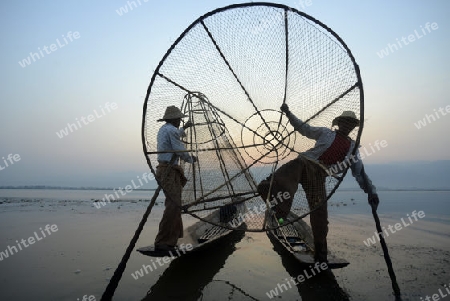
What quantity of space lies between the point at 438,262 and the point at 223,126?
4.60 meters

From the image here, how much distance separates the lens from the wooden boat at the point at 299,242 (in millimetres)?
3952

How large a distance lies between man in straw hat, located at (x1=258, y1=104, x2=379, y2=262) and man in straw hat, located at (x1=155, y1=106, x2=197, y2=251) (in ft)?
3.94

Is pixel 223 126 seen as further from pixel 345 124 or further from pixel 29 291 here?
pixel 29 291

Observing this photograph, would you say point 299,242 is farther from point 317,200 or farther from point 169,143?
point 169,143

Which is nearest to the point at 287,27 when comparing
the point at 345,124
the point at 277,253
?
the point at 345,124

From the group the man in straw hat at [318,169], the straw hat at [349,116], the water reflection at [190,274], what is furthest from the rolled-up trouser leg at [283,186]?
the water reflection at [190,274]

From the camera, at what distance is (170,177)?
162 inches

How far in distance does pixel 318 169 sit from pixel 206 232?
364 cm

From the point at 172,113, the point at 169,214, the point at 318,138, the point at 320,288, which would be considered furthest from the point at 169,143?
the point at 320,288

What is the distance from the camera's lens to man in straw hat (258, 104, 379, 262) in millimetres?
3699

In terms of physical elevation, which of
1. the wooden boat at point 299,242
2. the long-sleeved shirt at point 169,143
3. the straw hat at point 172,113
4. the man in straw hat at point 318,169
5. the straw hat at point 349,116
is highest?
the straw hat at point 172,113

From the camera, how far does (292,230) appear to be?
698 centimetres

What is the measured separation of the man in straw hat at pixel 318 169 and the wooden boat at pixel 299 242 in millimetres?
165

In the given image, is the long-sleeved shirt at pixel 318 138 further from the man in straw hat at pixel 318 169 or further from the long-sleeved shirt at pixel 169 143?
the long-sleeved shirt at pixel 169 143
